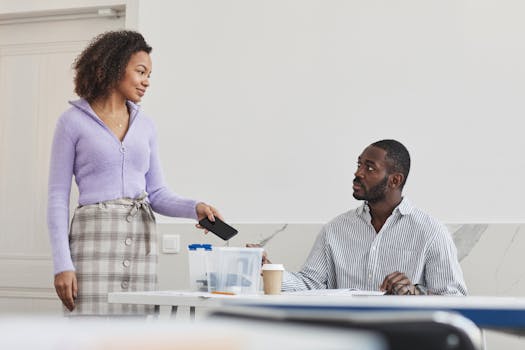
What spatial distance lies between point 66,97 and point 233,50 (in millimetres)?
988

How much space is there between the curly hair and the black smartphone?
56 centimetres

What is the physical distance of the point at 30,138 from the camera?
4375mm

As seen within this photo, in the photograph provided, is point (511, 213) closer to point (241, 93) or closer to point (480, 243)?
point (480, 243)

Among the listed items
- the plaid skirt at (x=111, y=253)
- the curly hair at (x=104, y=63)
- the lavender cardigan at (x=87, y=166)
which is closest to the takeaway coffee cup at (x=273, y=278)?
the plaid skirt at (x=111, y=253)

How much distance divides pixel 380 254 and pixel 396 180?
354mm

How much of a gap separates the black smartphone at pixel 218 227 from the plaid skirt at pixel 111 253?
18 centimetres

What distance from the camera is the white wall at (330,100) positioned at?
11.6 ft

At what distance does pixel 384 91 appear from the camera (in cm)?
371

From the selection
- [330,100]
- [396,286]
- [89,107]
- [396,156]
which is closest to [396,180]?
[396,156]

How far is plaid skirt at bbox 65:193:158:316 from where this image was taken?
252 centimetres

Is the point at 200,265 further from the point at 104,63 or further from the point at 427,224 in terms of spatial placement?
the point at 427,224

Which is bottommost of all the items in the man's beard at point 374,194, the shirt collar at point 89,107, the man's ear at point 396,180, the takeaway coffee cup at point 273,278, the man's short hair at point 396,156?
the takeaway coffee cup at point 273,278

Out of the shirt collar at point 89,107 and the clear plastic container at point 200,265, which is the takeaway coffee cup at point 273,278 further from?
the shirt collar at point 89,107

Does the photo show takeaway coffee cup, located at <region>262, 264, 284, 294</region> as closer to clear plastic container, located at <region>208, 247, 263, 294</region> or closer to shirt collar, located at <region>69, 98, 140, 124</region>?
clear plastic container, located at <region>208, 247, 263, 294</region>
